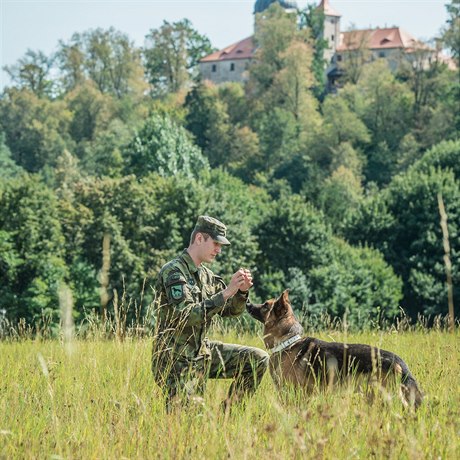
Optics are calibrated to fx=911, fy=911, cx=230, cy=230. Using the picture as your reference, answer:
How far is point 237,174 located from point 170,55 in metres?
22.1

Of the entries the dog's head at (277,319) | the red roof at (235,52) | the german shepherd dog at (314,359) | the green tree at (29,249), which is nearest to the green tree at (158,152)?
the green tree at (29,249)

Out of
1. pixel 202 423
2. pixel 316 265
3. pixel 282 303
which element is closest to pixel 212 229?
pixel 282 303

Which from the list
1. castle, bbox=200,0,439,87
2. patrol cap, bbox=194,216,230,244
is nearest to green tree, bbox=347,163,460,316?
patrol cap, bbox=194,216,230,244

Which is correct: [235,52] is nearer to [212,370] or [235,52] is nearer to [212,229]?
[212,229]

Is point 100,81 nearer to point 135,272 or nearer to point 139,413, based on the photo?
point 135,272

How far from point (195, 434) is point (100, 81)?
98.9 metres

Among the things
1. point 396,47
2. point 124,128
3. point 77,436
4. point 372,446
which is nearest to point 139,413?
point 77,436

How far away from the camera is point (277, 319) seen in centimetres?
714

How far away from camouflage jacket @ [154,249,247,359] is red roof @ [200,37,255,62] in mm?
119722

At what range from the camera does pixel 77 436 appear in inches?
190

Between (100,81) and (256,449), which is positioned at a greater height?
(100,81)

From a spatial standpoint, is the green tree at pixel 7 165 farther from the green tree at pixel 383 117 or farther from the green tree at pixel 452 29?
the green tree at pixel 452 29

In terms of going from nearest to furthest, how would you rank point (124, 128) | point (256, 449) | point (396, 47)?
point (256, 449), point (124, 128), point (396, 47)

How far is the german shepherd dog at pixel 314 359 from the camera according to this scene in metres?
5.93
